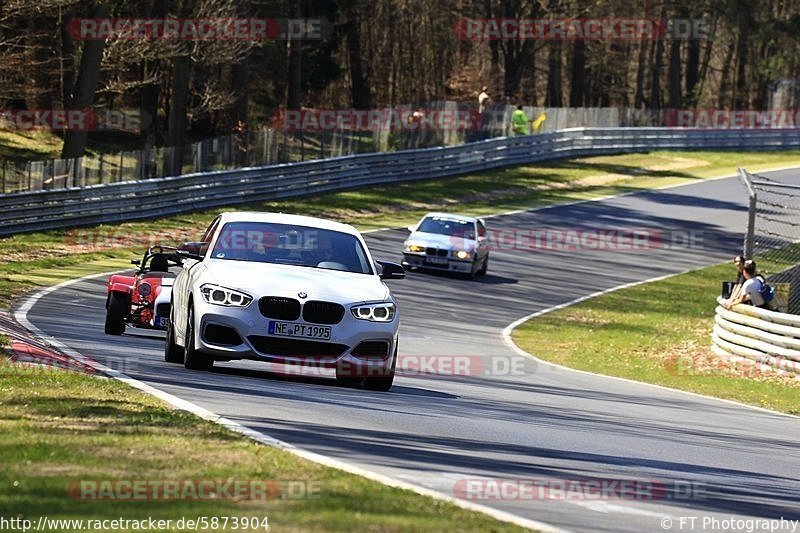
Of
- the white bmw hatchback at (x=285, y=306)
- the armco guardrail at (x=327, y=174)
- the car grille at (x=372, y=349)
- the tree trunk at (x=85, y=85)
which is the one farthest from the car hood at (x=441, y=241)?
the car grille at (x=372, y=349)

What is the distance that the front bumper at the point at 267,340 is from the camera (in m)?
12.6

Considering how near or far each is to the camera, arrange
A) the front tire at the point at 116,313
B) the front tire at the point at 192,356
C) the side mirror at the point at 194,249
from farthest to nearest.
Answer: the front tire at the point at 116,313 → the side mirror at the point at 194,249 → the front tire at the point at 192,356

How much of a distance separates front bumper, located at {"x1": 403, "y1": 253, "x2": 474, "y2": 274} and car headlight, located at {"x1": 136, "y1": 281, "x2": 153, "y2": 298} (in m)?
15.7

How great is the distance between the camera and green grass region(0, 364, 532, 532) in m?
6.65

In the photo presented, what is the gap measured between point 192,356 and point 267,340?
869 mm

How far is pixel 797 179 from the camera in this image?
53.3 m

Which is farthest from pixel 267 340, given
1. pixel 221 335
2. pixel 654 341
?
pixel 654 341

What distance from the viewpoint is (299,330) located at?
12.7 meters

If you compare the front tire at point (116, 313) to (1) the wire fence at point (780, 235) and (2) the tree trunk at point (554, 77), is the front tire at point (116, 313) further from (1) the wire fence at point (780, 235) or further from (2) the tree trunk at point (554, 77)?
(2) the tree trunk at point (554, 77)

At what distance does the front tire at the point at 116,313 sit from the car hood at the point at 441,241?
15091mm

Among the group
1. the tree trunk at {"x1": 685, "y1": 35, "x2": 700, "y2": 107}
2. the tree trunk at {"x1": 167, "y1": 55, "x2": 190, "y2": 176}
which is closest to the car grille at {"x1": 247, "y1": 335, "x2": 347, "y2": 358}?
the tree trunk at {"x1": 167, "y1": 55, "x2": 190, "y2": 176}

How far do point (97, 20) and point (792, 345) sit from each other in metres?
22.3

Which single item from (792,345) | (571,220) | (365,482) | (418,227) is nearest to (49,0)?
(418,227)

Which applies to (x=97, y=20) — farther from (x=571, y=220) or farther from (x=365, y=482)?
(x=365, y=482)
